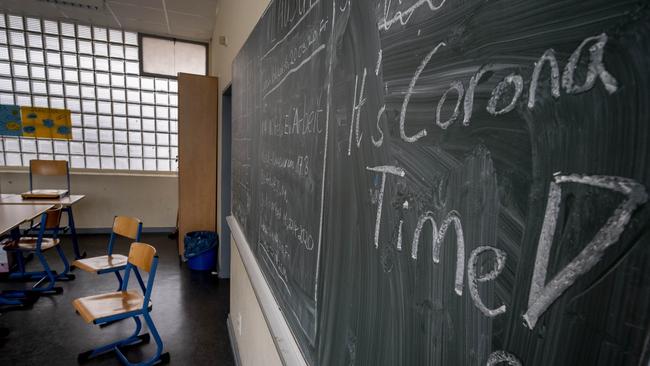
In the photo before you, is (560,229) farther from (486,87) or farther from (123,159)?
(123,159)

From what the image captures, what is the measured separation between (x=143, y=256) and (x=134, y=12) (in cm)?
359

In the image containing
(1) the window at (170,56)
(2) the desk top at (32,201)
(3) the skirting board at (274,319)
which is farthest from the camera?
(1) the window at (170,56)

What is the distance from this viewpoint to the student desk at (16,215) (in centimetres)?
236

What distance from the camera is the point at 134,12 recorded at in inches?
158

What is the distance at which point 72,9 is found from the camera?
13.1 feet

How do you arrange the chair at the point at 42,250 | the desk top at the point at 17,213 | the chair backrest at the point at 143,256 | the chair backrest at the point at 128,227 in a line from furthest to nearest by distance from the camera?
the chair at the point at 42,250, the chair backrest at the point at 128,227, the desk top at the point at 17,213, the chair backrest at the point at 143,256

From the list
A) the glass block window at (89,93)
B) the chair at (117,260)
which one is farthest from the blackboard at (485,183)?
the glass block window at (89,93)

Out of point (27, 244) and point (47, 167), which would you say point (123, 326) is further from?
point (47, 167)

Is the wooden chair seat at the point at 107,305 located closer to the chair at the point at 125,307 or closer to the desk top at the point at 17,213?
the chair at the point at 125,307

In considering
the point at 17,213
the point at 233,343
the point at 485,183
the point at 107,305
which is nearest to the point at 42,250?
the point at 17,213

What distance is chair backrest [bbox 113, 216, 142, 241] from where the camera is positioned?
8.50 feet

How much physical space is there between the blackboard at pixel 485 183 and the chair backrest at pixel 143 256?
5.46 ft

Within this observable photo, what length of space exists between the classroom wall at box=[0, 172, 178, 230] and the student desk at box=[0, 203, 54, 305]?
164 centimetres

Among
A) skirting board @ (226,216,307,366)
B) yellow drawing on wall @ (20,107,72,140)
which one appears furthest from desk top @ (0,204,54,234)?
skirting board @ (226,216,307,366)
